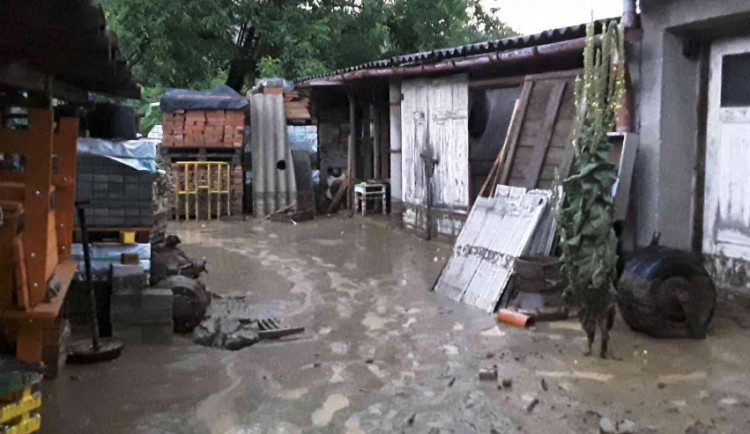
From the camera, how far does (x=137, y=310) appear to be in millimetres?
6457

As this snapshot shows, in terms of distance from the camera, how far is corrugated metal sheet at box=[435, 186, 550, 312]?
7.76m

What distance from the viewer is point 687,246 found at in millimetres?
7965

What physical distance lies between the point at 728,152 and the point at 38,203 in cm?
641

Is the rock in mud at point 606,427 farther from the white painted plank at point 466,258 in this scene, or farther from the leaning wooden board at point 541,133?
the leaning wooden board at point 541,133

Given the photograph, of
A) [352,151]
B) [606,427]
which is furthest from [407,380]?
[352,151]

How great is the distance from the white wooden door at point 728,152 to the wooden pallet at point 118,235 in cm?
568

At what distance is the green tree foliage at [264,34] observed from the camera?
18281 millimetres

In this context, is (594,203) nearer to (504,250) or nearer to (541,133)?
(504,250)

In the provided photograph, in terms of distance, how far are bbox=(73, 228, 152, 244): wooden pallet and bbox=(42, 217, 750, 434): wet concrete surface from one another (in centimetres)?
103

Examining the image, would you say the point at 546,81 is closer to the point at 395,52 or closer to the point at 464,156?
the point at 464,156

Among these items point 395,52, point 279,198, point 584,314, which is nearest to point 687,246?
point 584,314

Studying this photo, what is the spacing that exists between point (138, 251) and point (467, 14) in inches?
743

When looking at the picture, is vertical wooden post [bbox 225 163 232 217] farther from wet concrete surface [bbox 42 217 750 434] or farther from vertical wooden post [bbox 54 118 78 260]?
vertical wooden post [bbox 54 118 78 260]

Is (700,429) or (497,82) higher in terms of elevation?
(497,82)
